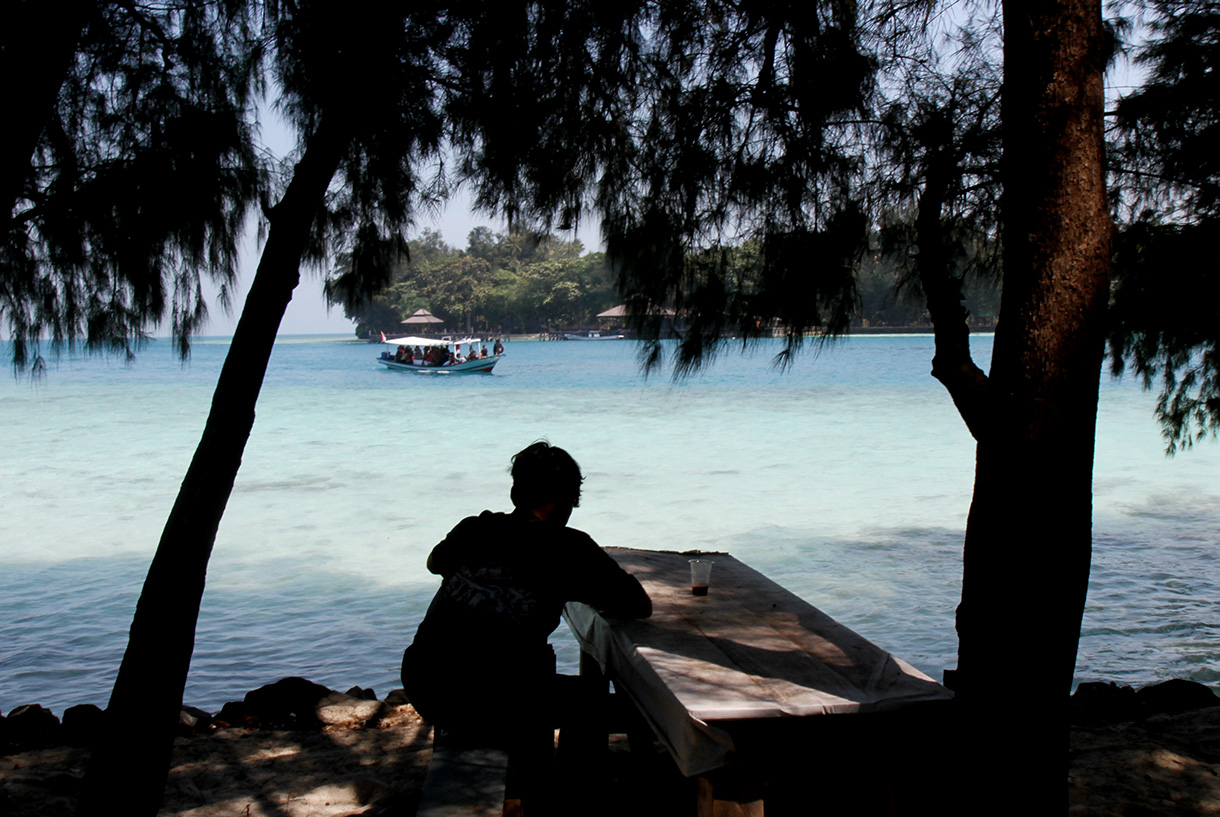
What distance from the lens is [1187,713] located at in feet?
11.3

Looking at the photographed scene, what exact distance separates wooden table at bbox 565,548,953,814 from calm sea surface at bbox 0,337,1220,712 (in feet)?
2.73

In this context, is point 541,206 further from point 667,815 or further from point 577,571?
point 667,815

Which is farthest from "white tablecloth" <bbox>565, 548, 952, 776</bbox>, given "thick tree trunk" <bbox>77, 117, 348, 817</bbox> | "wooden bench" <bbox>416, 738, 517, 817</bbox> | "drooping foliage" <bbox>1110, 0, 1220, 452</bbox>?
"drooping foliage" <bbox>1110, 0, 1220, 452</bbox>

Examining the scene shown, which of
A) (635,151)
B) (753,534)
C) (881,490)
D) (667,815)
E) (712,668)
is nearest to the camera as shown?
(712,668)

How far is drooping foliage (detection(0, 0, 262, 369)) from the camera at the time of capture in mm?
3047

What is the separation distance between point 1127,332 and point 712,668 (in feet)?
9.68

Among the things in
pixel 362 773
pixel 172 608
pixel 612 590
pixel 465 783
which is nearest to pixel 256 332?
pixel 172 608

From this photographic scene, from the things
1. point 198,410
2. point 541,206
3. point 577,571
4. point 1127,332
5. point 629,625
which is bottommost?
point 198,410

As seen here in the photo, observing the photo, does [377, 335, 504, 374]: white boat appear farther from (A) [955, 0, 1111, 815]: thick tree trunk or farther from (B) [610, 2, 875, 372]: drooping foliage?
(A) [955, 0, 1111, 815]: thick tree trunk

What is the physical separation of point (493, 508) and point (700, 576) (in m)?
7.59

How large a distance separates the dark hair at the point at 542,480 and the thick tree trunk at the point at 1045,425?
946 mm

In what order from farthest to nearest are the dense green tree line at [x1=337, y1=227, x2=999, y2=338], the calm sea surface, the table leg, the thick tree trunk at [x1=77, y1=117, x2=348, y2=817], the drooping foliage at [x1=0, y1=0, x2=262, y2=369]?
the dense green tree line at [x1=337, y1=227, x2=999, y2=338] → the calm sea surface → the drooping foliage at [x1=0, y1=0, x2=262, y2=369] → the thick tree trunk at [x1=77, y1=117, x2=348, y2=817] → the table leg

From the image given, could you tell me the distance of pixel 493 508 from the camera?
1006 centimetres

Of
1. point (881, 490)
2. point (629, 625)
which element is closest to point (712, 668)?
point (629, 625)
